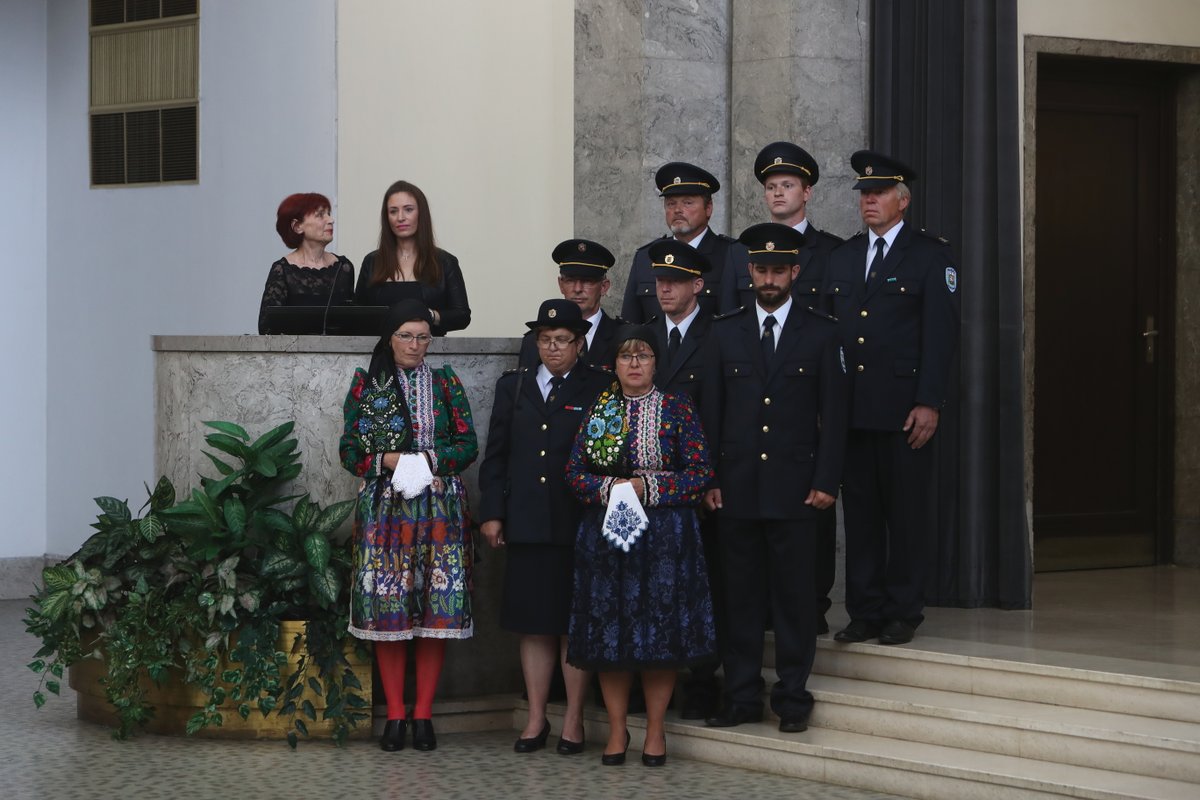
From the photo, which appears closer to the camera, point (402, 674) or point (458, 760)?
point (458, 760)

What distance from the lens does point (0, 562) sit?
10758mm

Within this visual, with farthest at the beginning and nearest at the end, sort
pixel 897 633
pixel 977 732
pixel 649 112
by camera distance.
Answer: pixel 649 112, pixel 897 633, pixel 977 732

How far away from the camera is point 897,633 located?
6.57 meters

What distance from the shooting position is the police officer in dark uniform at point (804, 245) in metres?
6.68

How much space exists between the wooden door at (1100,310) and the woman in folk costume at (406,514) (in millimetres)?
3639

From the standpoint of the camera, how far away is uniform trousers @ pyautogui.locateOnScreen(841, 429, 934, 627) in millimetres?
6641

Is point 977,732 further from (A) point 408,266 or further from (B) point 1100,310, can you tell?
(B) point 1100,310

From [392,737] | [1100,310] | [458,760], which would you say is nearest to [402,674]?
[392,737]

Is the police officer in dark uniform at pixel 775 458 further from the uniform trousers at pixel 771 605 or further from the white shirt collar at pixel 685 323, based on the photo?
the white shirt collar at pixel 685 323

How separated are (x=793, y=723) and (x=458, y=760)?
1.22 metres

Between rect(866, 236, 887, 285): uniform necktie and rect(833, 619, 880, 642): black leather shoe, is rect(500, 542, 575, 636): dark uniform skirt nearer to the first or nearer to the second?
rect(833, 619, 880, 642): black leather shoe

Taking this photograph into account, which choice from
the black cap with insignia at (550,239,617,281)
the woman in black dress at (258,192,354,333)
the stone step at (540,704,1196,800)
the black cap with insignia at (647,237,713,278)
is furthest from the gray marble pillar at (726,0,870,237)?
the stone step at (540,704,1196,800)

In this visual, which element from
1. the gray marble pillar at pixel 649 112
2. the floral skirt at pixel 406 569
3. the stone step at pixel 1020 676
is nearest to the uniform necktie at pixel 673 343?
the floral skirt at pixel 406 569

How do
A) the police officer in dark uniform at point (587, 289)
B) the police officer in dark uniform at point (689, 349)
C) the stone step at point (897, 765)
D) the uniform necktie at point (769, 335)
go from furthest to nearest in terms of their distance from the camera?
the police officer in dark uniform at point (587, 289), the police officer in dark uniform at point (689, 349), the uniform necktie at point (769, 335), the stone step at point (897, 765)
